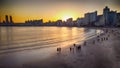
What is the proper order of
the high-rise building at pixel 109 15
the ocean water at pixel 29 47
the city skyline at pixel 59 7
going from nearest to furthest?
the ocean water at pixel 29 47 < the high-rise building at pixel 109 15 < the city skyline at pixel 59 7

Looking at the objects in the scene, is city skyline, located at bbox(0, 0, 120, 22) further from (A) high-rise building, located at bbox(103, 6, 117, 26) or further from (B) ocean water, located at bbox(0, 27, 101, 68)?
(B) ocean water, located at bbox(0, 27, 101, 68)

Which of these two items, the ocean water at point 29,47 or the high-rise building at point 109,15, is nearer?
the ocean water at point 29,47

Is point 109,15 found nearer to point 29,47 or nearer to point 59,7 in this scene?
point 59,7

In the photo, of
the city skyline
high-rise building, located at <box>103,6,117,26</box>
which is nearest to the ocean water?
the city skyline

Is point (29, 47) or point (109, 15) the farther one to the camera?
point (109, 15)

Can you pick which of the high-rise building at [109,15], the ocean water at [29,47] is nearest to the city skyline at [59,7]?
the high-rise building at [109,15]

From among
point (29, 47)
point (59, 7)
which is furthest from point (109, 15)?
point (29, 47)

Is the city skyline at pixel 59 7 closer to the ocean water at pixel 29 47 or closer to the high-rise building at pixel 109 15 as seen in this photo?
the high-rise building at pixel 109 15

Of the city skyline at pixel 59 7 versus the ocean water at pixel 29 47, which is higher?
the city skyline at pixel 59 7

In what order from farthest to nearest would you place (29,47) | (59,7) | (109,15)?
(59,7), (109,15), (29,47)

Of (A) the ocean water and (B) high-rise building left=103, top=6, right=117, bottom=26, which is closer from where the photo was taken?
(A) the ocean water

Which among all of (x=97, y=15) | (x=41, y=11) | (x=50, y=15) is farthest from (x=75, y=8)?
(x=41, y=11)

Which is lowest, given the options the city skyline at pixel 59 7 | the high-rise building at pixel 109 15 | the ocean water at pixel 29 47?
the ocean water at pixel 29 47

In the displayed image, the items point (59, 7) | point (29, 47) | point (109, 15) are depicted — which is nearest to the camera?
point (29, 47)
